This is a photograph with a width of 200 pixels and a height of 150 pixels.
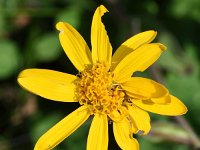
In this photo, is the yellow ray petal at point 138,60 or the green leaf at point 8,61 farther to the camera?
the green leaf at point 8,61

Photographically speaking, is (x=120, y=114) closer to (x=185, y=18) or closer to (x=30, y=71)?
(x=30, y=71)

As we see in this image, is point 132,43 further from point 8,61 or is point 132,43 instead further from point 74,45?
point 8,61

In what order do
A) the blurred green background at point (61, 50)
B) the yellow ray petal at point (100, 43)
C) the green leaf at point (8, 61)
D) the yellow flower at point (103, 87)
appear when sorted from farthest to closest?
1. the green leaf at point (8, 61)
2. the blurred green background at point (61, 50)
3. the yellow ray petal at point (100, 43)
4. the yellow flower at point (103, 87)

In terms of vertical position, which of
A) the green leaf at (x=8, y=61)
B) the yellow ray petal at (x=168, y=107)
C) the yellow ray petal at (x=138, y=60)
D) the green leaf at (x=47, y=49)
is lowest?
the green leaf at (x=8, y=61)

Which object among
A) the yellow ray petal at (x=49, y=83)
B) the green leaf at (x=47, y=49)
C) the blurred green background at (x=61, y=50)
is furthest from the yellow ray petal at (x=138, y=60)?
the green leaf at (x=47, y=49)

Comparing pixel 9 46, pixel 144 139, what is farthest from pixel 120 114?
pixel 9 46

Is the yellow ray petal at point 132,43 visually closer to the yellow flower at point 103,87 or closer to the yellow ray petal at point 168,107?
the yellow flower at point 103,87

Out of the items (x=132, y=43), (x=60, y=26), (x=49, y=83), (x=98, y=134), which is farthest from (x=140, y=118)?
(x=60, y=26)
